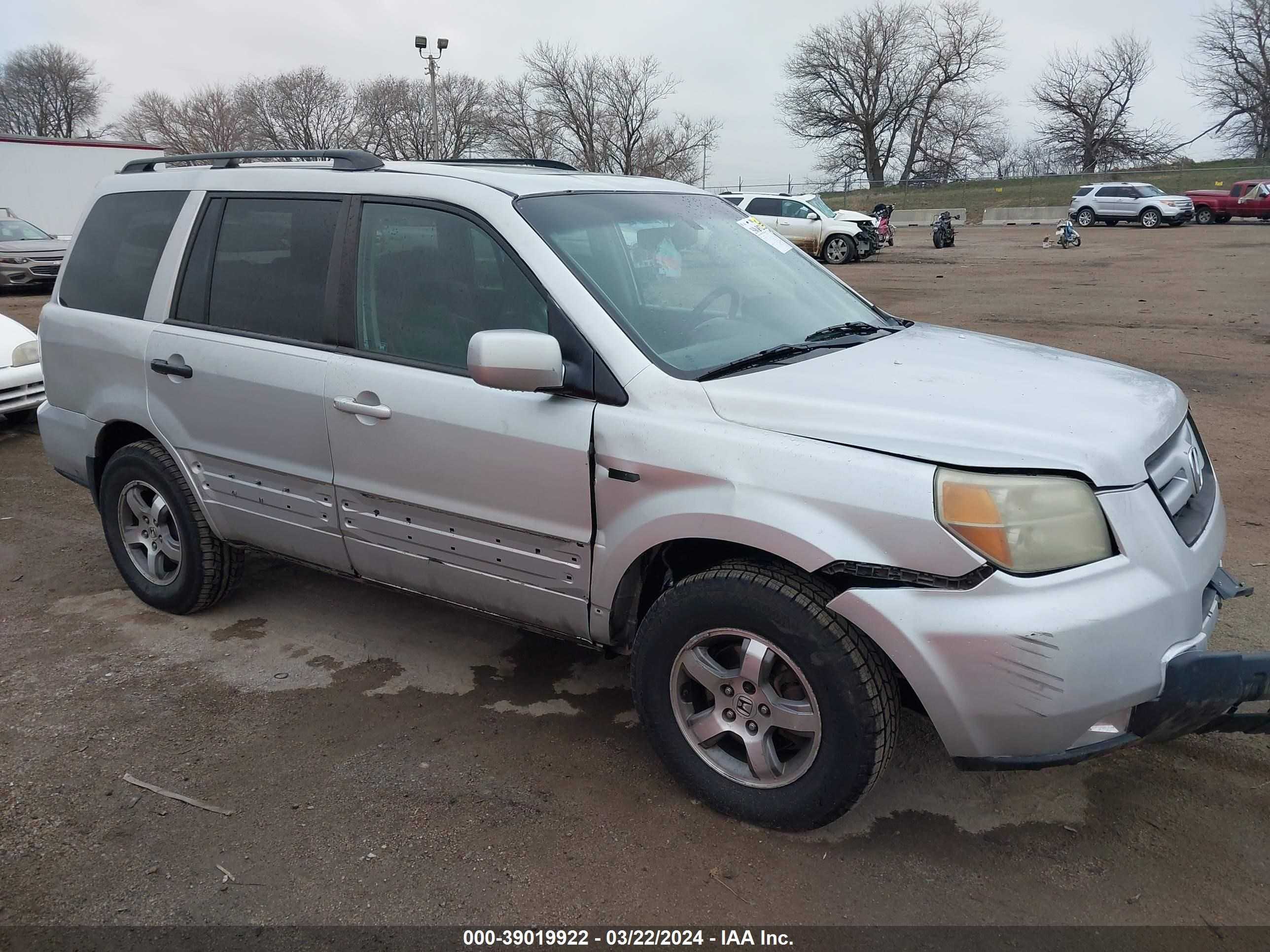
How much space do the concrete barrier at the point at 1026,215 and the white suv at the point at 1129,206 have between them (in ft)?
17.4

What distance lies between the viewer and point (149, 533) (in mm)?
4391

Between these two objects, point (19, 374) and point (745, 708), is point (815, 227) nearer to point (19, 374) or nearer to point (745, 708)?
point (19, 374)

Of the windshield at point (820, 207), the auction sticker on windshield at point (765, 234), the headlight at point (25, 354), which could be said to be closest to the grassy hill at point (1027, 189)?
the windshield at point (820, 207)

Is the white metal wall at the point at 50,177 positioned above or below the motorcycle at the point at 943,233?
above

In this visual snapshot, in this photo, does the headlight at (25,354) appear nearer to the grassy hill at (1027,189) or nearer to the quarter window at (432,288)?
the quarter window at (432,288)

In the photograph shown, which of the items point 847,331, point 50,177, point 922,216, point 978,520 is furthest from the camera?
point 922,216

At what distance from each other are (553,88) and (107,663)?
6190 cm

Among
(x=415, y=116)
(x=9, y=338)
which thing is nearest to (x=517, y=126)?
(x=415, y=116)

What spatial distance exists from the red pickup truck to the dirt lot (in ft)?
120

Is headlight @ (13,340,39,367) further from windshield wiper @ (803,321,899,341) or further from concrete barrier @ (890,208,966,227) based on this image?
concrete barrier @ (890,208,966,227)

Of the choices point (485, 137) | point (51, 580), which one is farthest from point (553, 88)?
point (51, 580)

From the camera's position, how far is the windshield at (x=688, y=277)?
3.11 meters

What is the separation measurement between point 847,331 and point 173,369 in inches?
103

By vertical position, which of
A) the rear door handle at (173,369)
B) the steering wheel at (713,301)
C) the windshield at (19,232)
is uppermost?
the windshield at (19,232)
